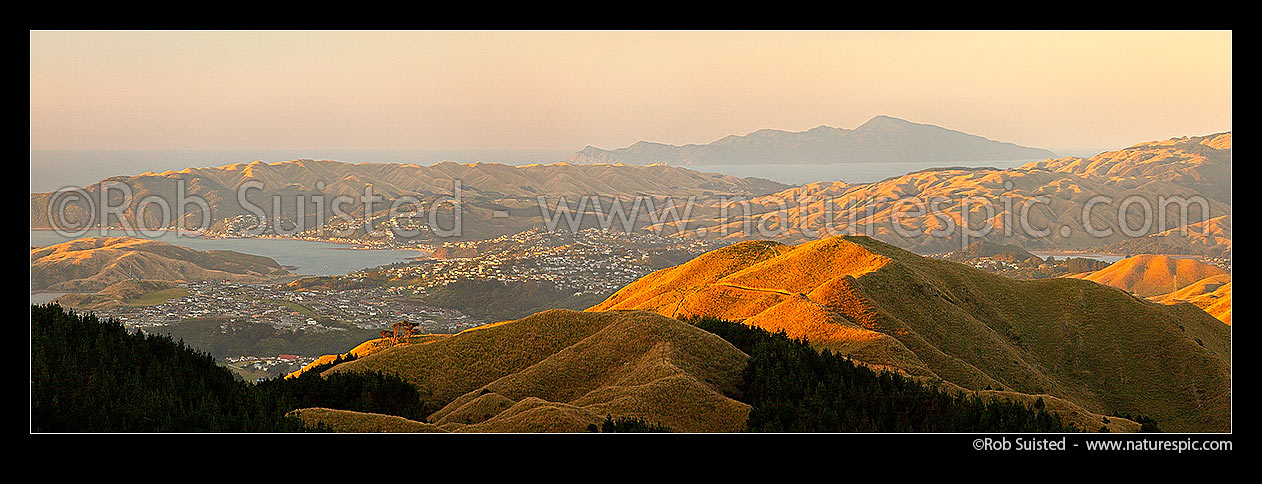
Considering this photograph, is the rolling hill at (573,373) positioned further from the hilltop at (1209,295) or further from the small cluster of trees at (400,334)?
the hilltop at (1209,295)

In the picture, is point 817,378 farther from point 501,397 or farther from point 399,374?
point 399,374

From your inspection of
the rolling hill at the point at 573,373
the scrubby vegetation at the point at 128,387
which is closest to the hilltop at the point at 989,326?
the rolling hill at the point at 573,373

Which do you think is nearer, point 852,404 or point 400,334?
point 852,404

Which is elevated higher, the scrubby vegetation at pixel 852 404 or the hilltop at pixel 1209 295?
the scrubby vegetation at pixel 852 404

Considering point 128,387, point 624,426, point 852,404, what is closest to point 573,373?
point 624,426

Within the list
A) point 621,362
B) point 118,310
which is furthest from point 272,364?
point 621,362

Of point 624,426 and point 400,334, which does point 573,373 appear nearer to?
point 624,426
